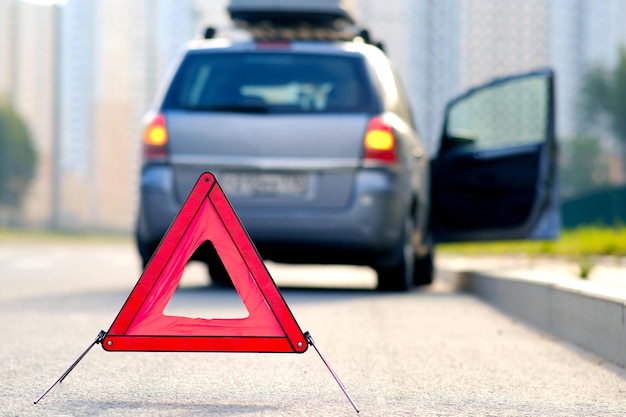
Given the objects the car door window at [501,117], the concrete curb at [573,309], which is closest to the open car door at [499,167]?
the car door window at [501,117]

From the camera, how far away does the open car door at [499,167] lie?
10164mm

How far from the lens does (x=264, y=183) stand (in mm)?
8812

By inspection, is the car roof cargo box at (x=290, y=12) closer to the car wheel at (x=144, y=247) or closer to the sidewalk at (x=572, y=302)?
the car wheel at (x=144, y=247)

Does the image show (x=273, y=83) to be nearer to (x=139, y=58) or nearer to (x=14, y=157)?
(x=14, y=157)

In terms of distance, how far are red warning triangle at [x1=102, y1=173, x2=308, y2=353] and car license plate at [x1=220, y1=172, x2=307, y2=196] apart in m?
4.47

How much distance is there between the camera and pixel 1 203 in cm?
9888

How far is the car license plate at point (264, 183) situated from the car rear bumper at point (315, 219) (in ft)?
0.39

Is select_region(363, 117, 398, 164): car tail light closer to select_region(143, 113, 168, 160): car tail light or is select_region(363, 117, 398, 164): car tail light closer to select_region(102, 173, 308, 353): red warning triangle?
select_region(143, 113, 168, 160): car tail light

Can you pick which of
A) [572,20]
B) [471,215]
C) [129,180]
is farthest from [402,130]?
[129,180]

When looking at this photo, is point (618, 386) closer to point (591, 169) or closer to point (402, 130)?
point (402, 130)

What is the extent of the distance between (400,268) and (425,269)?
73.2 inches

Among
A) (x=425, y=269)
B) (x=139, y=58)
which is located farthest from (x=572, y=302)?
(x=139, y=58)

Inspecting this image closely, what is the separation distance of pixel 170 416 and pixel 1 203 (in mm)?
98167

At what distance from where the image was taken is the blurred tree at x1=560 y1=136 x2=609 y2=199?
296 ft
